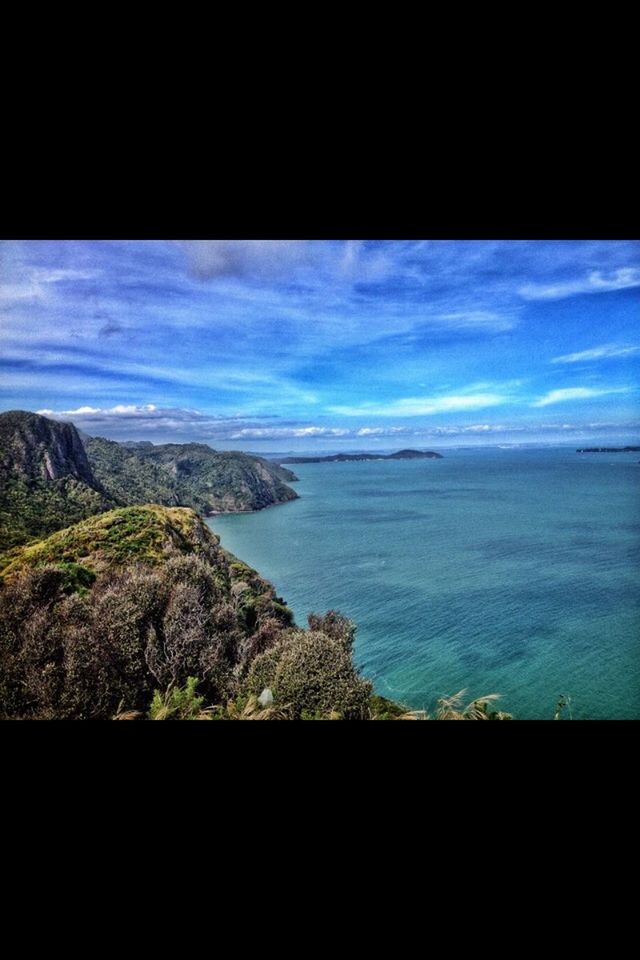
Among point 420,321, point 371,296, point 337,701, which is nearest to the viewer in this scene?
point 337,701

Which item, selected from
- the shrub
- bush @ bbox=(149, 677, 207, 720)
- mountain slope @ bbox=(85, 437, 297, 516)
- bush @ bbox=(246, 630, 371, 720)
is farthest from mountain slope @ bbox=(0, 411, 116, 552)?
the shrub

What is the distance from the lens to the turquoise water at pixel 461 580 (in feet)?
32.1

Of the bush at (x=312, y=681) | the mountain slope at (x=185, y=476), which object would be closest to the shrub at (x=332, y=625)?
the mountain slope at (x=185, y=476)

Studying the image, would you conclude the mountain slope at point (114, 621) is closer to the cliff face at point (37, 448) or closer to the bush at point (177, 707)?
the bush at point (177, 707)

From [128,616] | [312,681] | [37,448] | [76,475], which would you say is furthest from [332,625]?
[37,448]

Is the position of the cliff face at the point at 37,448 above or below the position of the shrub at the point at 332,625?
above

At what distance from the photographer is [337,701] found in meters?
3.37

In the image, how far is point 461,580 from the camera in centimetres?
1316

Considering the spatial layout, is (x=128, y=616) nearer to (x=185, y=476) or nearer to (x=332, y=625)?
(x=185, y=476)

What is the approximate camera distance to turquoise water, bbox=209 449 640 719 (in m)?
9.80
